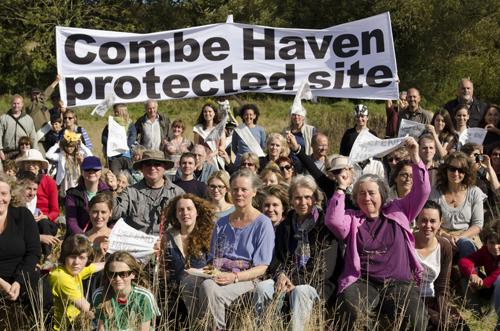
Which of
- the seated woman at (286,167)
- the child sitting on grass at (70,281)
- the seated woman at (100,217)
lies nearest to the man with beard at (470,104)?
the seated woman at (286,167)

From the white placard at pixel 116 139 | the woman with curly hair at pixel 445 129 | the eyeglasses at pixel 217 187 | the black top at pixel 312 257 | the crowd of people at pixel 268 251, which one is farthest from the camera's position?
the woman with curly hair at pixel 445 129

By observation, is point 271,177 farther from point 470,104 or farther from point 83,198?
point 470,104

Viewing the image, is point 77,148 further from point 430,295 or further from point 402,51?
point 402,51

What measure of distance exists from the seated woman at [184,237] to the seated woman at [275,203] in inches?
21.6

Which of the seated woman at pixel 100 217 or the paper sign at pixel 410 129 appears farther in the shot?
the paper sign at pixel 410 129

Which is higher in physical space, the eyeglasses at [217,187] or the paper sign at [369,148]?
the paper sign at [369,148]

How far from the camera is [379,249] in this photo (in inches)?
260

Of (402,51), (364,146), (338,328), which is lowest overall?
(338,328)

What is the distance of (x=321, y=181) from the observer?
8.32 meters

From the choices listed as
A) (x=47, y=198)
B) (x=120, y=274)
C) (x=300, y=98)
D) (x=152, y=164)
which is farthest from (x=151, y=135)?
(x=120, y=274)

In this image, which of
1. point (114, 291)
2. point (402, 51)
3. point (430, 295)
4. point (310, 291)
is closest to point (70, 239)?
point (114, 291)

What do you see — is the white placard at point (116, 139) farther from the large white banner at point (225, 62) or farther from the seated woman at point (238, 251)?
the seated woman at point (238, 251)

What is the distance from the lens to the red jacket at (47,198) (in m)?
9.51

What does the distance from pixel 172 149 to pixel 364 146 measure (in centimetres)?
448
